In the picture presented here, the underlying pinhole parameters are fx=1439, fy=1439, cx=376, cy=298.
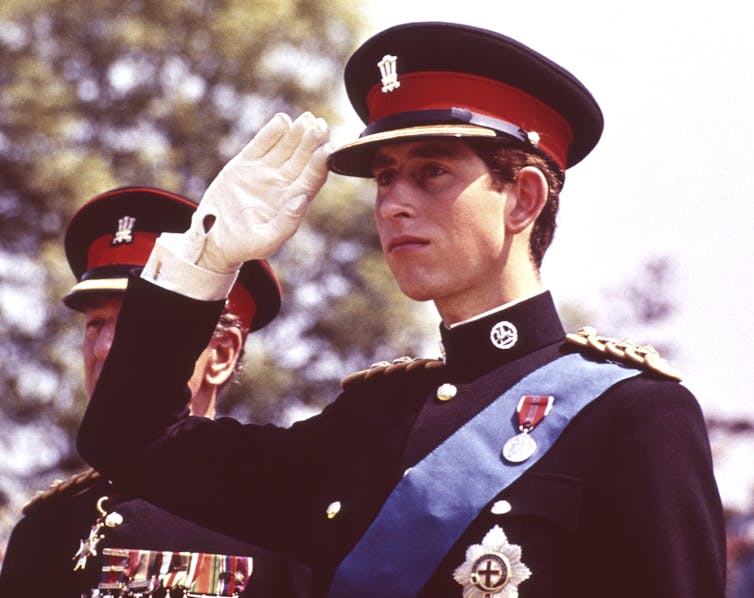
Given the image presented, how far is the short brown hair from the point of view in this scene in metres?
3.45

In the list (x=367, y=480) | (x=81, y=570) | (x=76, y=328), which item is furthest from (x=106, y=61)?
(x=367, y=480)

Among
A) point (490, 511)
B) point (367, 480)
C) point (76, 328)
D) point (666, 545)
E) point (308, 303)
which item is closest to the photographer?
point (666, 545)

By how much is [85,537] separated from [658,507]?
2321 mm

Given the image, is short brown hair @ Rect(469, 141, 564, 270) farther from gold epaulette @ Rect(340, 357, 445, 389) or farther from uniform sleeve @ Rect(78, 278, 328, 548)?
uniform sleeve @ Rect(78, 278, 328, 548)

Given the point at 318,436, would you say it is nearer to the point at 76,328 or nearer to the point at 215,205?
the point at 215,205

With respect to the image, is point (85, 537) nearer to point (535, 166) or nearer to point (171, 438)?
point (171, 438)

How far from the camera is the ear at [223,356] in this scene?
5055mm

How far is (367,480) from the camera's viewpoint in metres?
3.35

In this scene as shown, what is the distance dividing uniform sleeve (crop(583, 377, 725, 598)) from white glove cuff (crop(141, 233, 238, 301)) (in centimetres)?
101

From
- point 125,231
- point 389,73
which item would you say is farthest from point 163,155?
point 389,73

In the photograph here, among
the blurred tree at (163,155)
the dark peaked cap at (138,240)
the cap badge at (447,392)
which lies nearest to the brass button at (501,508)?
the cap badge at (447,392)

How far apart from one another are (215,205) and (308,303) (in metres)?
12.4

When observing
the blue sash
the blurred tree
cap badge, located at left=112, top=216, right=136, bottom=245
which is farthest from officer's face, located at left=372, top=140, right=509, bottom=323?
the blurred tree

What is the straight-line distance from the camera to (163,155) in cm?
1589
